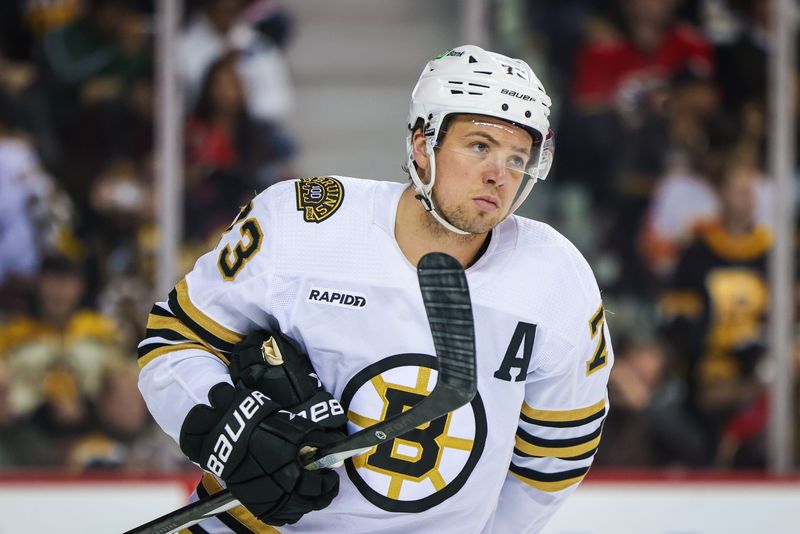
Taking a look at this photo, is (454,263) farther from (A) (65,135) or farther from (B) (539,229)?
(A) (65,135)

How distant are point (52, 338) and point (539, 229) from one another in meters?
2.78

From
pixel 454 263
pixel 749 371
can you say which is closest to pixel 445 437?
pixel 454 263

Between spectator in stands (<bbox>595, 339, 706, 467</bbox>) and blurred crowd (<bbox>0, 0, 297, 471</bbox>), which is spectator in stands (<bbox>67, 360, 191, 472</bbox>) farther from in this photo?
spectator in stands (<bbox>595, 339, 706, 467</bbox>)

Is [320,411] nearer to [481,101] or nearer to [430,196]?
[430,196]

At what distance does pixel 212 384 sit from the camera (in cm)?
221

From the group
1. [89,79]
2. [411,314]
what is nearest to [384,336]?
[411,314]

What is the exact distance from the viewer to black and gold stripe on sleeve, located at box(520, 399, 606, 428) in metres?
2.33

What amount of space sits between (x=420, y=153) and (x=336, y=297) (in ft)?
0.96

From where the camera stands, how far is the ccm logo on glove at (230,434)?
210cm

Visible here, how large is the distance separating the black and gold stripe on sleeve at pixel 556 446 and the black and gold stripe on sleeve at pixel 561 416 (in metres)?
0.04

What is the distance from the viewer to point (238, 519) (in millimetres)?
2363

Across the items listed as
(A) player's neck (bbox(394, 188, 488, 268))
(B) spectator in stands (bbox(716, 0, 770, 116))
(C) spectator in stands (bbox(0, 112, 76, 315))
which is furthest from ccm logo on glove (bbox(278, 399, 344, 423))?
(B) spectator in stands (bbox(716, 0, 770, 116))

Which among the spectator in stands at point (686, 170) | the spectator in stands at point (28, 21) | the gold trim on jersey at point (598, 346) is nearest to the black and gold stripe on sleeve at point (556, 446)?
the gold trim on jersey at point (598, 346)

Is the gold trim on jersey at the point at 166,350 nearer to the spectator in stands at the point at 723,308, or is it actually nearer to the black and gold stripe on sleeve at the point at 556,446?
the black and gold stripe on sleeve at the point at 556,446
